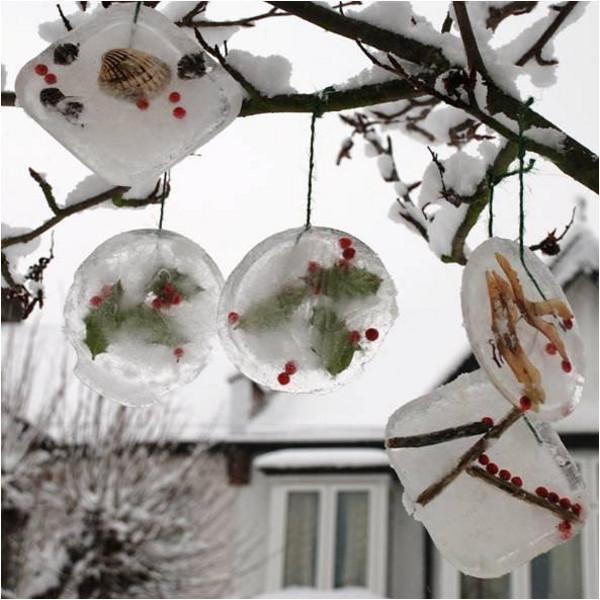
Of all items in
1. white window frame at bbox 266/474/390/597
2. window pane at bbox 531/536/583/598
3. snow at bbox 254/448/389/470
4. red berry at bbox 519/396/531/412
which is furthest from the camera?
white window frame at bbox 266/474/390/597

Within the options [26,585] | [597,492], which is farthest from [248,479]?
[597,492]

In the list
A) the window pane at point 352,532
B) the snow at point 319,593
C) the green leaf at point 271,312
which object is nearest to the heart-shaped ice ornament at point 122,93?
the green leaf at point 271,312

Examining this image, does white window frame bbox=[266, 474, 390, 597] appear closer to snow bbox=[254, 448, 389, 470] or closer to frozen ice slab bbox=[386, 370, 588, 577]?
snow bbox=[254, 448, 389, 470]

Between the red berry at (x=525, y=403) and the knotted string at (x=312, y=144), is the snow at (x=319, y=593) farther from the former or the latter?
the red berry at (x=525, y=403)

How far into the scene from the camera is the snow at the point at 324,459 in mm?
9617

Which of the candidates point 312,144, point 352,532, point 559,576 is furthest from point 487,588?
point 312,144

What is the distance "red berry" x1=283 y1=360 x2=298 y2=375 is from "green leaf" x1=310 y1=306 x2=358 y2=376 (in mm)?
45

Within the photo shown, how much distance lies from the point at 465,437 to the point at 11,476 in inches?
338

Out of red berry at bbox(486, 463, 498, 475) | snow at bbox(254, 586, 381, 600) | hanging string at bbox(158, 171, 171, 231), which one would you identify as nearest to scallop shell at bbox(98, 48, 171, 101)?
hanging string at bbox(158, 171, 171, 231)

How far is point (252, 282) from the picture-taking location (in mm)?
1685

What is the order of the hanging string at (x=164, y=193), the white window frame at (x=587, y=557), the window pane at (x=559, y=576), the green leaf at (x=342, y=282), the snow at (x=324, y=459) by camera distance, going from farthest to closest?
the snow at (x=324, y=459) < the window pane at (x=559, y=576) < the white window frame at (x=587, y=557) < the hanging string at (x=164, y=193) < the green leaf at (x=342, y=282)

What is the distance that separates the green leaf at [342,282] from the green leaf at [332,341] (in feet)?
0.11

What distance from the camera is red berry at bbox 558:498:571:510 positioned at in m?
1.62

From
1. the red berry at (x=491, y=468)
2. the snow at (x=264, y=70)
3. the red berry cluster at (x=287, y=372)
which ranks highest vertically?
the snow at (x=264, y=70)
